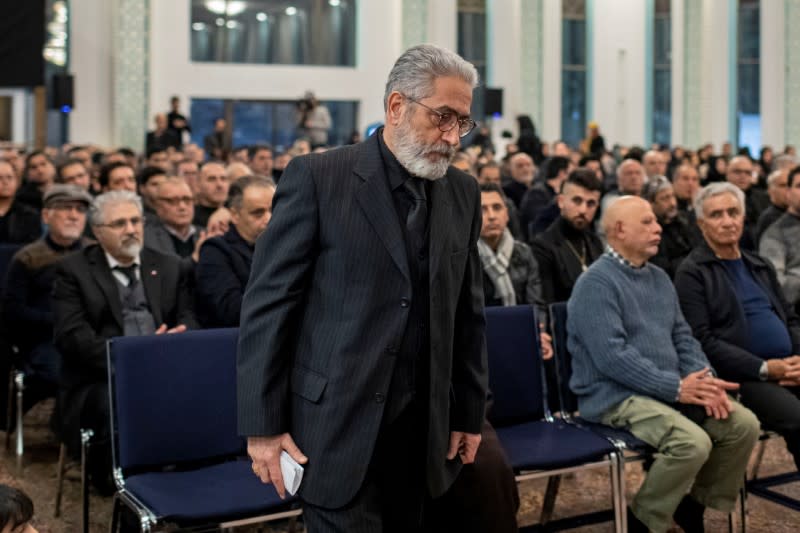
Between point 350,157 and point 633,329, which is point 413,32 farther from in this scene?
point 350,157

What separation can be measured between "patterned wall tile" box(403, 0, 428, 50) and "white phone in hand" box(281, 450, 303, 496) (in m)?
17.6

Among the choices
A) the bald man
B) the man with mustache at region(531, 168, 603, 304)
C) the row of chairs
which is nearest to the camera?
the row of chairs

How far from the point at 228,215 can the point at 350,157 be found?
373cm

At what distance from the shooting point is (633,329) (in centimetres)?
420

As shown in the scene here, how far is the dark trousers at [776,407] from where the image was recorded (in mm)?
4371

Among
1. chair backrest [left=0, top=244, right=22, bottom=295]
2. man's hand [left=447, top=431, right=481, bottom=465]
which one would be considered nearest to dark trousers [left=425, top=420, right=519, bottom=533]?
man's hand [left=447, top=431, right=481, bottom=465]

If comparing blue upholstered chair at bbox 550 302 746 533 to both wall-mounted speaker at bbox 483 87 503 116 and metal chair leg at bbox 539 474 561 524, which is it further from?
wall-mounted speaker at bbox 483 87 503 116

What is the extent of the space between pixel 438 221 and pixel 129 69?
1651 cm

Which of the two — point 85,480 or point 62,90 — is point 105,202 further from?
point 62,90

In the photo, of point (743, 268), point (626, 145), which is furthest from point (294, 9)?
point (743, 268)

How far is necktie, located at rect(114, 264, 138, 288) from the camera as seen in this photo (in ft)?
15.0

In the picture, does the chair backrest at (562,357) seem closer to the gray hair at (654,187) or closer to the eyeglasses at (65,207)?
the eyeglasses at (65,207)

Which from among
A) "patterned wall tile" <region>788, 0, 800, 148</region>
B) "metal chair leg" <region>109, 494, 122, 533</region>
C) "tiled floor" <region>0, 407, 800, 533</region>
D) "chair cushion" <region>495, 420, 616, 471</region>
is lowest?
"tiled floor" <region>0, 407, 800, 533</region>

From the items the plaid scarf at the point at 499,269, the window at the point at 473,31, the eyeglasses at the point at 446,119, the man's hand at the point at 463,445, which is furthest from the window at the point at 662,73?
the eyeglasses at the point at 446,119
